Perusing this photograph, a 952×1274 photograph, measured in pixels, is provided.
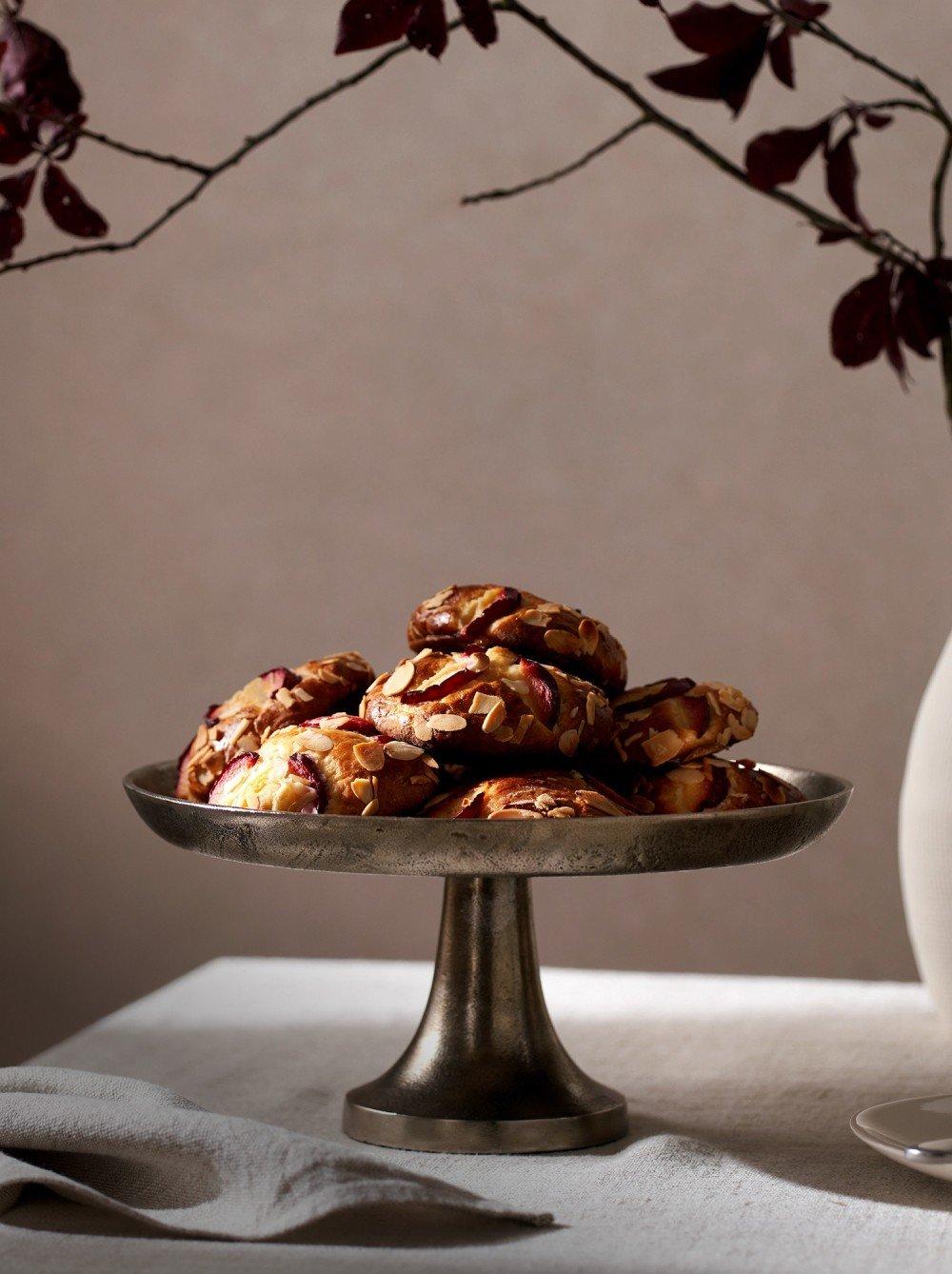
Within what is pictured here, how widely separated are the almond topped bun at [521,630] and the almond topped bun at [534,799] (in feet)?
0.31

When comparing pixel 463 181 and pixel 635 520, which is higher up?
pixel 463 181

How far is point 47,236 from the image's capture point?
2.58m

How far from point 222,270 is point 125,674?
2.21 ft

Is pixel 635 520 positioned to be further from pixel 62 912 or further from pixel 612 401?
pixel 62 912

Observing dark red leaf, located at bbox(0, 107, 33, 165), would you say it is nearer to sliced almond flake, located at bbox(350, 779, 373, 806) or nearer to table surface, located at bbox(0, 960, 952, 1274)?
sliced almond flake, located at bbox(350, 779, 373, 806)

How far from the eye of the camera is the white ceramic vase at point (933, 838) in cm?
103

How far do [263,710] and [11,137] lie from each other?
0.37 m

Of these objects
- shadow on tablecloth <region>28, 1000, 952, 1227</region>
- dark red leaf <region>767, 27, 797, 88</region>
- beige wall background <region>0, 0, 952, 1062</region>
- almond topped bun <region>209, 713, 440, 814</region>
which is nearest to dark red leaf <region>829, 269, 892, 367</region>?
dark red leaf <region>767, 27, 797, 88</region>

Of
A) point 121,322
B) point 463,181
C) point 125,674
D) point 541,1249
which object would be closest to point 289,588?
point 125,674

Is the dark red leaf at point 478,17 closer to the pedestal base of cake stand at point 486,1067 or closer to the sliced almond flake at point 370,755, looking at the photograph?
the sliced almond flake at point 370,755

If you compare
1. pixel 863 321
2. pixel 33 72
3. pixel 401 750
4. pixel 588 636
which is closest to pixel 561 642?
pixel 588 636

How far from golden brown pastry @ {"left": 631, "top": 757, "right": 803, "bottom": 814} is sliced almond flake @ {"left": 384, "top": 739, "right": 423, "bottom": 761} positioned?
14 cm

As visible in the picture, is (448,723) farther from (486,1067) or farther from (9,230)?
(9,230)

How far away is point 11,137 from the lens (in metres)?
0.92
